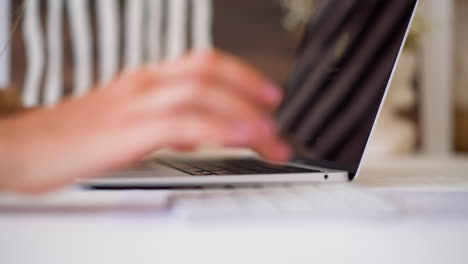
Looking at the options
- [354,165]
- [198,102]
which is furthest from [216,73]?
[354,165]

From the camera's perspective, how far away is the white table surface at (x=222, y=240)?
0.29m

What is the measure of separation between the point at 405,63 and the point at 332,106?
693 millimetres

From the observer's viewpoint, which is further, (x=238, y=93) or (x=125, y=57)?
(x=125, y=57)

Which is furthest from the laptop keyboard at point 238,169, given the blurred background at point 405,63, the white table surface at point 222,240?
the blurred background at point 405,63

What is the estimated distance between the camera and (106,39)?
5.93ft

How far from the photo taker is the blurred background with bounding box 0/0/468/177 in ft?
3.85

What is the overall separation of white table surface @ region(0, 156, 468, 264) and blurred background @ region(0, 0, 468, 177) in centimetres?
51

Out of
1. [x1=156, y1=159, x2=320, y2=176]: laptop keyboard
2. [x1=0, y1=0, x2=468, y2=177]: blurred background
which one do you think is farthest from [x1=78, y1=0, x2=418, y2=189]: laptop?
[x1=0, y1=0, x2=468, y2=177]: blurred background

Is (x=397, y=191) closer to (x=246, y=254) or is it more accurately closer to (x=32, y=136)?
(x=246, y=254)

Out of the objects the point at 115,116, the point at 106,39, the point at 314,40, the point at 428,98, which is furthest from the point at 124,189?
the point at 106,39

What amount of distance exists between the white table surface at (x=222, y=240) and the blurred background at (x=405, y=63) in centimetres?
51

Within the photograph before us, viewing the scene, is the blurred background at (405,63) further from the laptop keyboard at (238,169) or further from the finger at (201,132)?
the finger at (201,132)

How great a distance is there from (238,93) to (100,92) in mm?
138

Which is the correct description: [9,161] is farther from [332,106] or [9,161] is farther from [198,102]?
[332,106]
